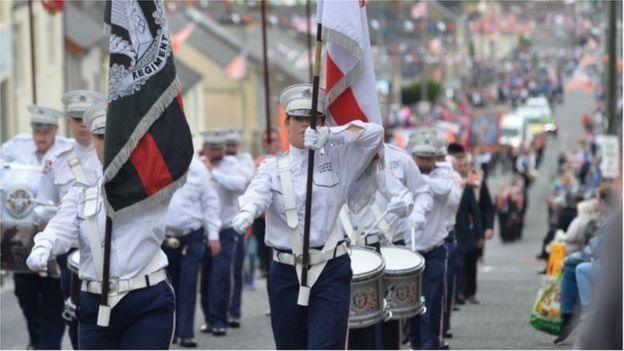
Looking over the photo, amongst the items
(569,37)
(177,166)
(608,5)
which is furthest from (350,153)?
(569,37)

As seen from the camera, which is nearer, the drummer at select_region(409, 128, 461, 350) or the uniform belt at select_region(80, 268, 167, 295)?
the uniform belt at select_region(80, 268, 167, 295)

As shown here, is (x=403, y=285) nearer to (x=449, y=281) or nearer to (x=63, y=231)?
(x=63, y=231)

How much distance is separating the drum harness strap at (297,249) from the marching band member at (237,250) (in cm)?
707

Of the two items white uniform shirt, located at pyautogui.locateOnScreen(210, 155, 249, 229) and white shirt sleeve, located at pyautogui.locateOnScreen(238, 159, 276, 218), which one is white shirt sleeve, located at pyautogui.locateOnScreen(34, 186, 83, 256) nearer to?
white shirt sleeve, located at pyautogui.locateOnScreen(238, 159, 276, 218)

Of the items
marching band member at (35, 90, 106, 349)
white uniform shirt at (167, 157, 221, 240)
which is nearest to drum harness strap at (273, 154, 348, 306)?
marching band member at (35, 90, 106, 349)

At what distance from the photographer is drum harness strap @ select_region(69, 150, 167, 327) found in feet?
24.0

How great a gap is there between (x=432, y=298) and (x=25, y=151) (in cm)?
336

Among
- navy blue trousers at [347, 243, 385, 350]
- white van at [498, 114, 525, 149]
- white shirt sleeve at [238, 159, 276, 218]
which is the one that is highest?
white shirt sleeve at [238, 159, 276, 218]

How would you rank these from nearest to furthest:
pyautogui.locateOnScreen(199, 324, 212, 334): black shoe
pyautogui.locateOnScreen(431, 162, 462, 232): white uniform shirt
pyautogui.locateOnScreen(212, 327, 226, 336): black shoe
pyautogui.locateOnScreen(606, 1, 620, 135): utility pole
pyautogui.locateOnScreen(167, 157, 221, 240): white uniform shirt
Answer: pyautogui.locateOnScreen(431, 162, 462, 232): white uniform shirt, pyautogui.locateOnScreen(167, 157, 221, 240): white uniform shirt, pyautogui.locateOnScreen(212, 327, 226, 336): black shoe, pyautogui.locateOnScreen(199, 324, 212, 334): black shoe, pyautogui.locateOnScreen(606, 1, 620, 135): utility pole

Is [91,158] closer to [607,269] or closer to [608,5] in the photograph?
[607,269]

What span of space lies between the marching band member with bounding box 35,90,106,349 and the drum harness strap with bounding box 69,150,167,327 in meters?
1.37

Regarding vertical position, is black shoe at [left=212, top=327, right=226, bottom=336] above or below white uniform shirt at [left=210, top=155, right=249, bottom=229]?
below

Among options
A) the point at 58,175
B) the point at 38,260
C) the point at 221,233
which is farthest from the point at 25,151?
the point at 38,260

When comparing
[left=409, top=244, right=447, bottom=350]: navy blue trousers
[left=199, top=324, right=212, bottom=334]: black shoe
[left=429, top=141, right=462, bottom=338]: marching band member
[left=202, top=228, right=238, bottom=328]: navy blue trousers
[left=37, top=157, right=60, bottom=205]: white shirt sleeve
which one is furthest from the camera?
[left=199, top=324, right=212, bottom=334]: black shoe
